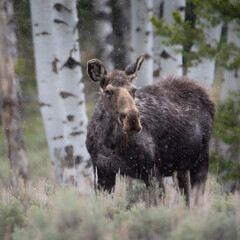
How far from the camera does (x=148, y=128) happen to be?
6234 millimetres

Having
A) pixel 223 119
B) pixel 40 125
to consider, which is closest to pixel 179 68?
pixel 223 119

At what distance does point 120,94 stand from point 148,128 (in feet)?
3.03

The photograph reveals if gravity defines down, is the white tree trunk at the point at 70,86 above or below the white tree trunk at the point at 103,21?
below

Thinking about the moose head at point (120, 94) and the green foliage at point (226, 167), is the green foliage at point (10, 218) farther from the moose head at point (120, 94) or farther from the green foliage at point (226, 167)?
the green foliage at point (226, 167)

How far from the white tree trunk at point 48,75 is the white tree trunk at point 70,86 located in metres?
0.30

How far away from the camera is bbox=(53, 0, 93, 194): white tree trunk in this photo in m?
7.96

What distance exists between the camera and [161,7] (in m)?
10.0

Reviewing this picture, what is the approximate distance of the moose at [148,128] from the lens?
5.79m

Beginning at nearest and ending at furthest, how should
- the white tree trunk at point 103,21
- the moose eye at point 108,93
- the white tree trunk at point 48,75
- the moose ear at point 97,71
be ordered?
the moose eye at point 108,93 → the moose ear at point 97,71 → the white tree trunk at point 48,75 → the white tree trunk at point 103,21

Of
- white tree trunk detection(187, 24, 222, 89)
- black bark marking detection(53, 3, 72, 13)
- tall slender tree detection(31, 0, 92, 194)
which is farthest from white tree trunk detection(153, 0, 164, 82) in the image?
black bark marking detection(53, 3, 72, 13)

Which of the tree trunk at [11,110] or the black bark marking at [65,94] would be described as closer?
the black bark marking at [65,94]

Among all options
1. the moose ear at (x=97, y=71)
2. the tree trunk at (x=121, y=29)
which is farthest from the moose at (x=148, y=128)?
the tree trunk at (x=121, y=29)

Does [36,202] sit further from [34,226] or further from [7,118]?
[7,118]

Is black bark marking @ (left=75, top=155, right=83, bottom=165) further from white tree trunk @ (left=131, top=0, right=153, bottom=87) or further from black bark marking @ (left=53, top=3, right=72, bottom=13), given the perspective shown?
black bark marking @ (left=53, top=3, right=72, bottom=13)
